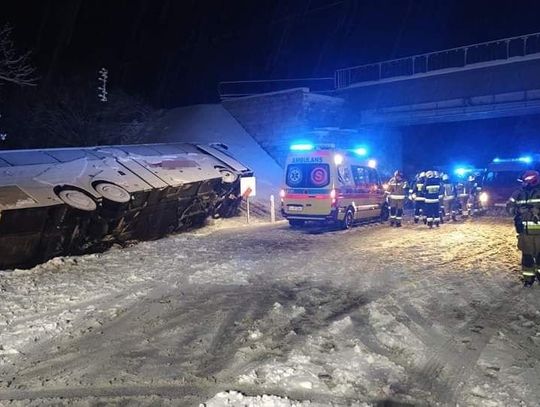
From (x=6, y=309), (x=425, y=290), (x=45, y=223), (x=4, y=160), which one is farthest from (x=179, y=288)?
(x=4, y=160)

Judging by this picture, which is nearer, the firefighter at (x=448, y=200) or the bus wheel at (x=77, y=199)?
the bus wheel at (x=77, y=199)

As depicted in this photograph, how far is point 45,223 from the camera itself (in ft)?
26.3

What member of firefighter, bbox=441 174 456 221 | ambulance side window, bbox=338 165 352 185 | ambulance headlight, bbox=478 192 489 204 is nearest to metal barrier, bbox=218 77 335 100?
ambulance headlight, bbox=478 192 489 204

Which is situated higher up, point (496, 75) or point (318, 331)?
point (496, 75)

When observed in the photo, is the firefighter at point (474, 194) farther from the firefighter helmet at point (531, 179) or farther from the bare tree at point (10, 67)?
the bare tree at point (10, 67)

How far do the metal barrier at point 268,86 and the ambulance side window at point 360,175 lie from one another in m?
11.7

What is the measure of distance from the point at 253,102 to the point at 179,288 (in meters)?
19.1

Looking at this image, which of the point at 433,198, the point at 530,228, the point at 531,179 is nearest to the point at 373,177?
the point at 433,198

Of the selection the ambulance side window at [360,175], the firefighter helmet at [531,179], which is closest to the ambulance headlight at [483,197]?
the ambulance side window at [360,175]

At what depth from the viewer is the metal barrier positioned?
25719 millimetres

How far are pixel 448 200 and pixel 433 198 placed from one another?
2059 millimetres

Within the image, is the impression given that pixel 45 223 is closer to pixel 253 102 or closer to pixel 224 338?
pixel 224 338

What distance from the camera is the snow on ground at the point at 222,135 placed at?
21.7 metres

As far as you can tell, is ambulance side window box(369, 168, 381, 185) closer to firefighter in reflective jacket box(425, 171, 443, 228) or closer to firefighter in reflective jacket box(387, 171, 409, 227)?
firefighter in reflective jacket box(387, 171, 409, 227)
